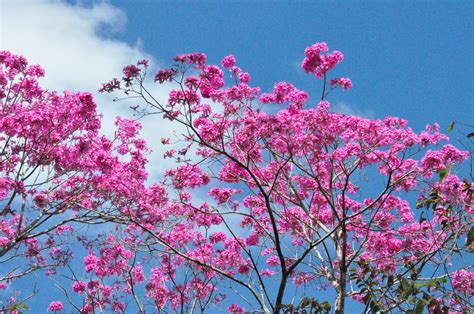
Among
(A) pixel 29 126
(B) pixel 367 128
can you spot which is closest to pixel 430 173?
(B) pixel 367 128

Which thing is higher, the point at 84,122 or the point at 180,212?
the point at 84,122

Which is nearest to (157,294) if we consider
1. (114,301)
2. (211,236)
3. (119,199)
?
(114,301)

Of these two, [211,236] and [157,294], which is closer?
[211,236]

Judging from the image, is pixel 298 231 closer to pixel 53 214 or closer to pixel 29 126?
pixel 53 214

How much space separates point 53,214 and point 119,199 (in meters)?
1.29

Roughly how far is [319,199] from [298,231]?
38.0 inches

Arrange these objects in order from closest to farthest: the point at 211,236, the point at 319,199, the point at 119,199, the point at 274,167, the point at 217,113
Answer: the point at 217,113 → the point at 119,199 → the point at 274,167 → the point at 319,199 → the point at 211,236

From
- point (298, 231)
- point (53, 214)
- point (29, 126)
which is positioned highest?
point (29, 126)

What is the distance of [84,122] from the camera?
1077cm

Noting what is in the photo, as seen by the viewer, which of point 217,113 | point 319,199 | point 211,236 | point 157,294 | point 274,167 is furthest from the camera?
point 157,294

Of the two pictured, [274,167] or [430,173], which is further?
[274,167]

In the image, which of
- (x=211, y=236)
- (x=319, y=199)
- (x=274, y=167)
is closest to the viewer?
(x=274, y=167)

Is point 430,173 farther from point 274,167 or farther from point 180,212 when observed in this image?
point 180,212

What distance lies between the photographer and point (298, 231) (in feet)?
37.8
